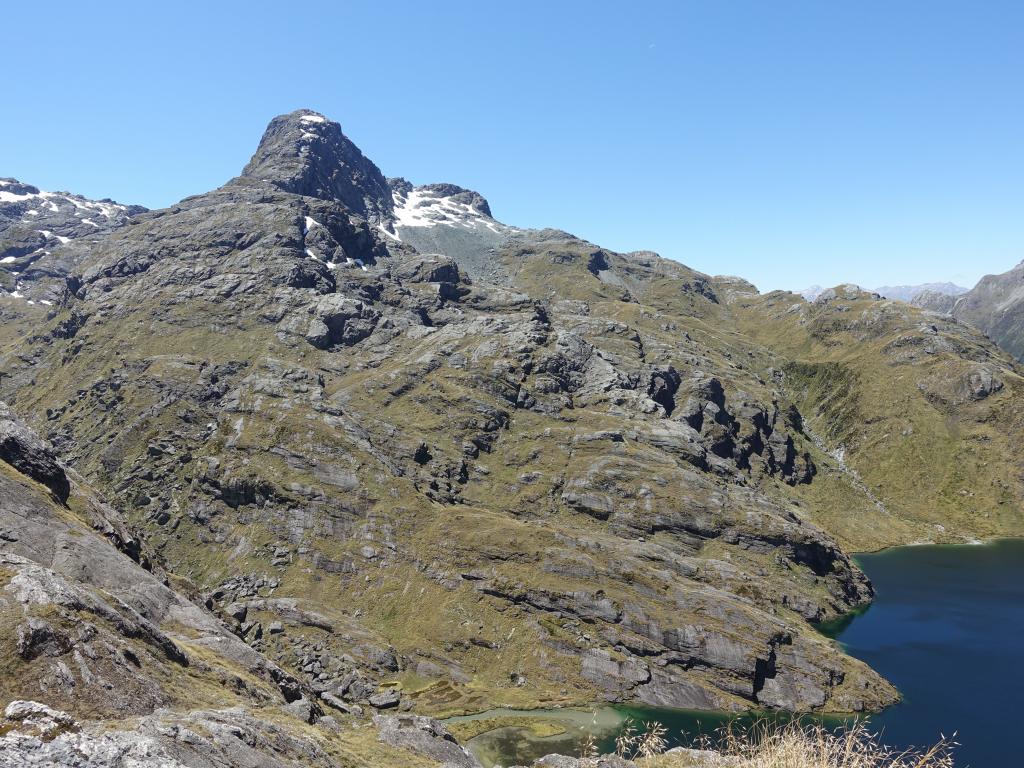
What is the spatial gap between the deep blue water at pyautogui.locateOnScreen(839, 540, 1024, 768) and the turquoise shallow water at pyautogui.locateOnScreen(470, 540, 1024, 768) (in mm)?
195

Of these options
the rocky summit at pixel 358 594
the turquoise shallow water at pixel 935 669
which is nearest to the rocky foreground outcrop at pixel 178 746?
the rocky summit at pixel 358 594

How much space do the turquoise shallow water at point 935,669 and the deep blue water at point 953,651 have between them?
195 mm

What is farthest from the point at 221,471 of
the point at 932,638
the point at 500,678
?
the point at 932,638

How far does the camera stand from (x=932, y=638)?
145125 mm

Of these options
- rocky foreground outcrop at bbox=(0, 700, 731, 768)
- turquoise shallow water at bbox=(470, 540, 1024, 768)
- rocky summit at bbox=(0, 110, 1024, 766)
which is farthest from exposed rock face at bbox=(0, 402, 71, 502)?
turquoise shallow water at bbox=(470, 540, 1024, 768)

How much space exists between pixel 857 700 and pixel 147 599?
128 metres

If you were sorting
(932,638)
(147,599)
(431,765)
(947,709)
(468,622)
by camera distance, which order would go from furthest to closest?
(932,638)
(468,622)
(947,709)
(147,599)
(431,765)

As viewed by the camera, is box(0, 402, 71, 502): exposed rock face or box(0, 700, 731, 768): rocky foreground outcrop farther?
box(0, 402, 71, 502): exposed rock face

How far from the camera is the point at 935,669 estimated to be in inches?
5079

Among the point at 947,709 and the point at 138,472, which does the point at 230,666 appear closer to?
the point at 947,709

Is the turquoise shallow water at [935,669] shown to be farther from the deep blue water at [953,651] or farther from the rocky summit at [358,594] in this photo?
the rocky summit at [358,594]

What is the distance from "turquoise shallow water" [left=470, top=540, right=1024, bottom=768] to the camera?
100750 mm

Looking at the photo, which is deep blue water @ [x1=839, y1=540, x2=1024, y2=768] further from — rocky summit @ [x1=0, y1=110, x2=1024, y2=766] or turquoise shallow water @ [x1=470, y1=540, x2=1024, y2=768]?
rocky summit @ [x1=0, y1=110, x2=1024, y2=766]

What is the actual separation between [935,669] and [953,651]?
40.7 feet
